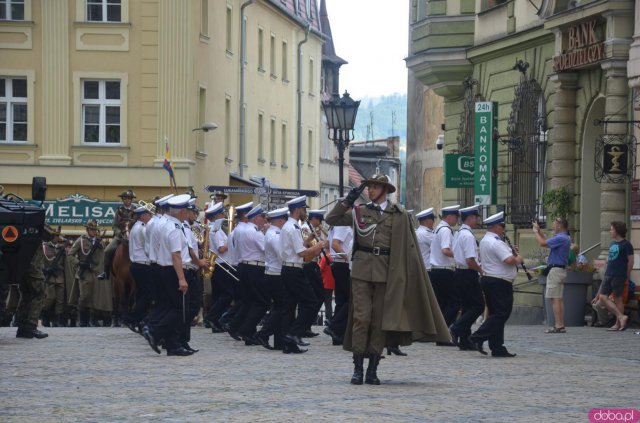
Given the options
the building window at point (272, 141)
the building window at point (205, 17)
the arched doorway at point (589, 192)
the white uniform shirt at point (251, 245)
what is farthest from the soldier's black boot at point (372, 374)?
the building window at point (272, 141)

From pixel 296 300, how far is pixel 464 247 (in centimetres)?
223

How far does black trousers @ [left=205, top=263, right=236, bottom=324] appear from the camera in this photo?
82.4 ft

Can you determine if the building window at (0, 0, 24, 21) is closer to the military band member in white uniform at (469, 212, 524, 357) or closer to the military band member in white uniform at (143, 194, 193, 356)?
the military band member in white uniform at (143, 194, 193, 356)

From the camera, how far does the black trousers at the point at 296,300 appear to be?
826 inches

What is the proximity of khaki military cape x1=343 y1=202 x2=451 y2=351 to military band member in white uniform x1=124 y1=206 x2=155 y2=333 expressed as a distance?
15.4 ft

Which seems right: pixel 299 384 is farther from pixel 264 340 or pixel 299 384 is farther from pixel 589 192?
pixel 589 192

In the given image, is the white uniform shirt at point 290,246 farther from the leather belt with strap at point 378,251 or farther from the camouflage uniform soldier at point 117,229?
the camouflage uniform soldier at point 117,229

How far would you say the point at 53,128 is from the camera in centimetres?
4769

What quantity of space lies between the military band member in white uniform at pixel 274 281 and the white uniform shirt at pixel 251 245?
1.46 feet

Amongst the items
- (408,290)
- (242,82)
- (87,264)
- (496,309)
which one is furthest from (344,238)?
(242,82)

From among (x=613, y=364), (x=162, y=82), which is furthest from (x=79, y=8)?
(x=613, y=364)

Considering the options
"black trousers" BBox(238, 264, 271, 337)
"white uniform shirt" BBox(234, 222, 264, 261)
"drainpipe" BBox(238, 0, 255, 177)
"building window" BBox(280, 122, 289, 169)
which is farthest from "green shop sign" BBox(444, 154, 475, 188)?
"building window" BBox(280, 122, 289, 169)

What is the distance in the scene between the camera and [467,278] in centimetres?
2172

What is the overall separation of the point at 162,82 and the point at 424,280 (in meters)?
32.2
